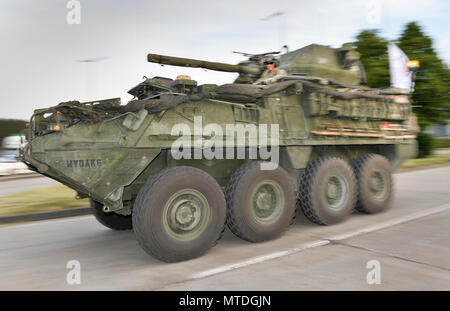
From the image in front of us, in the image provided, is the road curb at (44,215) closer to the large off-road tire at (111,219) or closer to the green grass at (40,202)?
the green grass at (40,202)

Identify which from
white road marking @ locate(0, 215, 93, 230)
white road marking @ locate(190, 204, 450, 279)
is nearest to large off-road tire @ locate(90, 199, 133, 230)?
white road marking @ locate(0, 215, 93, 230)

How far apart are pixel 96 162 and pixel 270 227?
240 cm

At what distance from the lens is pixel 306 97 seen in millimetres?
6156

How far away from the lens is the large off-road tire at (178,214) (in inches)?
175

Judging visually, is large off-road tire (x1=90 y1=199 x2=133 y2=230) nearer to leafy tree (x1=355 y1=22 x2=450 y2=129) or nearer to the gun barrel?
the gun barrel

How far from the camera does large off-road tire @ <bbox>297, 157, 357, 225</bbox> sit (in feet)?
20.0

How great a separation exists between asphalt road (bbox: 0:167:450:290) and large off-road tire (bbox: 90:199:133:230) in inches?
6.1

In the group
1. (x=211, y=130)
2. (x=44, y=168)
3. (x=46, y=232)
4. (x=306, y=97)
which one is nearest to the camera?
(x=44, y=168)

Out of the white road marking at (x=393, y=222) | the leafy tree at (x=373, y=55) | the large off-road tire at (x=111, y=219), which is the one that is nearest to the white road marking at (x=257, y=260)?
the white road marking at (x=393, y=222)

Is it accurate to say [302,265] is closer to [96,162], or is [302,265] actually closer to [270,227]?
[270,227]

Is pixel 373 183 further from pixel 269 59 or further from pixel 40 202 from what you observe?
pixel 40 202

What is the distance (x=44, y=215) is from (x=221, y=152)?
4505mm
